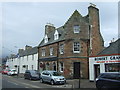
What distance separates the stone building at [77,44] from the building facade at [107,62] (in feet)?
16.7

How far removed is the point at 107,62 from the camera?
2011 centimetres

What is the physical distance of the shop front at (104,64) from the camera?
19219 millimetres

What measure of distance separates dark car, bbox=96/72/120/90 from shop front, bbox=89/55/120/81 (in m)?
5.06

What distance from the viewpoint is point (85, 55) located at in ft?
91.3

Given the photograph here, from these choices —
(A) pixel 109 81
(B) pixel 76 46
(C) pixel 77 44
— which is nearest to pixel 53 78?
(A) pixel 109 81

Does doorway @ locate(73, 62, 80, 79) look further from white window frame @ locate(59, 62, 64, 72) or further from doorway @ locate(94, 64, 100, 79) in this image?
doorway @ locate(94, 64, 100, 79)

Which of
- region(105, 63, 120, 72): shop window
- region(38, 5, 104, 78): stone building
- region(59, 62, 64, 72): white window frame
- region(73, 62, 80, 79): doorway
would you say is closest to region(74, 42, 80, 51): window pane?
region(38, 5, 104, 78): stone building

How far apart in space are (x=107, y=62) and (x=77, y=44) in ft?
29.4

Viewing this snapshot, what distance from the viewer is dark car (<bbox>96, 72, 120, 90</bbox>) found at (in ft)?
43.9

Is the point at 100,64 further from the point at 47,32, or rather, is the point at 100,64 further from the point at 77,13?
the point at 47,32

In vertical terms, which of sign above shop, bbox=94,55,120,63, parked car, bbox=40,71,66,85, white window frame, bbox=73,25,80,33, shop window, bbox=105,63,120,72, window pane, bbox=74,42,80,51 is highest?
white window frame, bbox=73,25,80,33

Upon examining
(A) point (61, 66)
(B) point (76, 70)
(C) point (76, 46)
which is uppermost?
(C) point (76, 46)

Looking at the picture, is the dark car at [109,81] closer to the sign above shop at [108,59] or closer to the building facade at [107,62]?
the sign above shop at [108,59]

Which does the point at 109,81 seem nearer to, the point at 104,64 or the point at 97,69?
the point at 104,64
